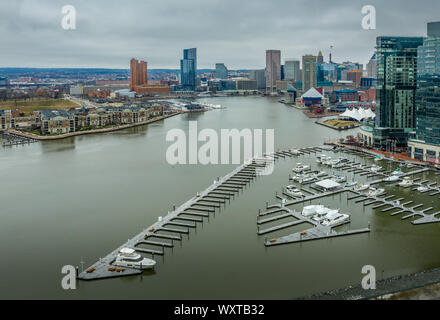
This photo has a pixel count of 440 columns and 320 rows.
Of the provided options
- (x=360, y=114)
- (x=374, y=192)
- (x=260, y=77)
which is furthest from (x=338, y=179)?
(x=260, y=77)

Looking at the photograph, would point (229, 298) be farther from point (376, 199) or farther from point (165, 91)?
point (165, 91)

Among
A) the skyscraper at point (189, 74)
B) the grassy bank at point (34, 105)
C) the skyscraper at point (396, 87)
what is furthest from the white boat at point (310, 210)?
the skyscraper at point (189, 74)

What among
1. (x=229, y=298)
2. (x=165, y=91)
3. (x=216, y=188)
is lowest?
(x=229, y=298)

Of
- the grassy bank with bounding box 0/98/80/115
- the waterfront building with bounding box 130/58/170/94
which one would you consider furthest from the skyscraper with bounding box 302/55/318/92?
the grassy bank with bounding box 0/98/80/115

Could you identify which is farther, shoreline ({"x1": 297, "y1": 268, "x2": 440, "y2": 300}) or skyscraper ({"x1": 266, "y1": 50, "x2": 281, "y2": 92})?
skyscraper ({"x1": 266, "y1": 50, "x2": 281, "y2": 92})

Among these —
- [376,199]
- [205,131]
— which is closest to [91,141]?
[205,131]

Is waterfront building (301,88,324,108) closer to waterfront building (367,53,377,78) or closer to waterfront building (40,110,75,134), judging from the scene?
waterfront building (40,110,75,134)
